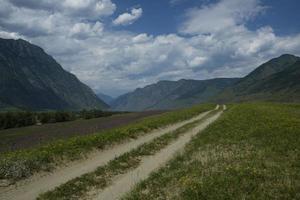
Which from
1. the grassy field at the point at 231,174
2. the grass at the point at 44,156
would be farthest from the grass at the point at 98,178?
the grass at the point at 44,156

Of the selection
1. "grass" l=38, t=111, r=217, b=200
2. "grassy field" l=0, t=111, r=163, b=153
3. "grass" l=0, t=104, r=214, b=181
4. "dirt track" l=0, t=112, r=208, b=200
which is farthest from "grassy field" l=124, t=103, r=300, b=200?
"grassy field" l=0, t=111, r=163, b=153

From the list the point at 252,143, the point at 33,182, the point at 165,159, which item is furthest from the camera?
the point at 252,143

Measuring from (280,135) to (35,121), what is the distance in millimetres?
→ 103637

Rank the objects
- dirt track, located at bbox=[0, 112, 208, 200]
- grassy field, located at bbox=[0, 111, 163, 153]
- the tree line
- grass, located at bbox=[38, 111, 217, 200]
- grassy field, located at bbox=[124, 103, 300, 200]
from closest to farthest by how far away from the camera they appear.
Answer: grassy field, located at bbox=[124, 103, 300, 200] → grass, located at bbox=[38, 111, 217, 200] → dirt track, located at bbox=[0, 112, 208, 200] → grassy field, located at bbox=[0, 111, 163, 153] → the tree line

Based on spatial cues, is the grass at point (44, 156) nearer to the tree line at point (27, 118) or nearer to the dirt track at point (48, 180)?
the dirt track at point (48, 180)

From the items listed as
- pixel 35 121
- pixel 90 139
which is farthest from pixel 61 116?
pixel 90 139

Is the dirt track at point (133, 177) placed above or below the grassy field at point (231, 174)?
below

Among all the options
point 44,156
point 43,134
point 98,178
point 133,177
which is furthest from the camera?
point 43,134

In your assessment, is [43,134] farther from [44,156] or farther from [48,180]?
[48,180]

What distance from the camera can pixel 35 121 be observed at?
12125cm

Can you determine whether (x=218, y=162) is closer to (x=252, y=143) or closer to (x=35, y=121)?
(x=252, y=143)

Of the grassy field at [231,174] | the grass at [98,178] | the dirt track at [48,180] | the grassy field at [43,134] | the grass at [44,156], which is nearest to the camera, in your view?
the grassy field at [231,174]

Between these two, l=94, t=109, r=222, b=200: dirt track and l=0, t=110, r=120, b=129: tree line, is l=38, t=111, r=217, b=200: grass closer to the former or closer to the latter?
l=94, t=109, r=222, b=200: dirt track

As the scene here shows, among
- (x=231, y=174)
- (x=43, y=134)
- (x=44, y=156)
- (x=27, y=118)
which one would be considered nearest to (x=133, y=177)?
(x=231, y=174)
